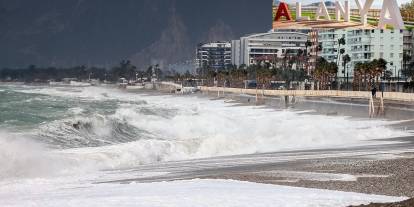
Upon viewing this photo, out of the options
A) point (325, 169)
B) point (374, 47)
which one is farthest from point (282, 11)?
point (325, 169)

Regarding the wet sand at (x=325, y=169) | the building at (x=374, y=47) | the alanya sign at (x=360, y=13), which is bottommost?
the wet sand at (x=325, y=169)

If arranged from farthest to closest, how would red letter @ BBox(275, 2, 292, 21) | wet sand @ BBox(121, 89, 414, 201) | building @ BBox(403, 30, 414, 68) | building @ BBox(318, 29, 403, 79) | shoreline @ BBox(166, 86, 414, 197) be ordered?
building @ BBox(403, 30, 414, 68)
building @ BBox(318, 29, 403, 79)
red letter @ BBox(275, 2, 292, 21)
wet sand @ BBox(121, 89, 414, 201)
shoreline @ BBox(166, 86, 414, 197)

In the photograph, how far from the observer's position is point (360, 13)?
317 feet

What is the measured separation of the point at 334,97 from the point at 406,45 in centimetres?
5975

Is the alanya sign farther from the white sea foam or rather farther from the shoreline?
the white sea foam

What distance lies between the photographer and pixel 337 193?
43.5 feet

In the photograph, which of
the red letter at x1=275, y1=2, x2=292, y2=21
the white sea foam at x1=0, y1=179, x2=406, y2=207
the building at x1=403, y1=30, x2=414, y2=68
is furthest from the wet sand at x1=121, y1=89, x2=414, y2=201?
the building at x1=403, y1=30, x2=414, y2=68

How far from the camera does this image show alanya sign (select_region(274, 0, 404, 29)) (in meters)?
93.6

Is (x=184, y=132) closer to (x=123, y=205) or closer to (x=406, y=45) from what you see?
(x=123, y=205)

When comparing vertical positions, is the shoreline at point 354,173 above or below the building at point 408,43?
below

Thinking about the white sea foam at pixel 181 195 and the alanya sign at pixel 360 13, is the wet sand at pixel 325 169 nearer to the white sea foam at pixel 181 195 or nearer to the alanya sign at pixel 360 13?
the white sea foam at pixel 181 195

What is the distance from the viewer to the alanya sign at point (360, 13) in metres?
93.6

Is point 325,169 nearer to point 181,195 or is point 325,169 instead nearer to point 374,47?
point 181,195

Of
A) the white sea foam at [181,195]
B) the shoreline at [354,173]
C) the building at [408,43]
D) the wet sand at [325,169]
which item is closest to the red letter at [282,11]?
the building at [408,43]
